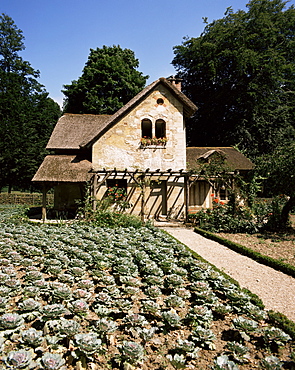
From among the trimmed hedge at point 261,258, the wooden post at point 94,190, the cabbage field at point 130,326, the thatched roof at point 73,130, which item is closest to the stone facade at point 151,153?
the wooden post at point 94,190

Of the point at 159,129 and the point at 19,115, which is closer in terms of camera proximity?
the point at 159,129

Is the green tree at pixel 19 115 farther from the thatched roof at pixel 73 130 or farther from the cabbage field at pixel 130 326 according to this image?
the cabbage field at pixel 130 326

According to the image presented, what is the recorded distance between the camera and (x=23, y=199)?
26.6 meters

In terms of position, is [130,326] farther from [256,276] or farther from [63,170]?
[63,170]

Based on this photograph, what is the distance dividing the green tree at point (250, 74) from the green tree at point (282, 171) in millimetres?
12478

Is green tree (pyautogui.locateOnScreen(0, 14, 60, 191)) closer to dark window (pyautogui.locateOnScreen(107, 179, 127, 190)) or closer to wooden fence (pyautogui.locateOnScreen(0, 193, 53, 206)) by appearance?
wooden fence (pyautogui.locateOnScreen(0, 193, 53, 206))

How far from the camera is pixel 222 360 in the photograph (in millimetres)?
2891

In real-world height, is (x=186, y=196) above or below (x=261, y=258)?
above

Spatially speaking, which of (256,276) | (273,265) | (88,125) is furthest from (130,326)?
(88,125)

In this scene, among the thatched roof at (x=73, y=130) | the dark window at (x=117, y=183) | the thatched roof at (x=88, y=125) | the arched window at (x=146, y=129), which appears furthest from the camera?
the thatched roof at (x=73, y=130)

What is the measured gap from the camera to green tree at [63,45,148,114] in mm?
27812

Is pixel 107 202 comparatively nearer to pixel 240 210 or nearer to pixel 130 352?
pixel 240 210

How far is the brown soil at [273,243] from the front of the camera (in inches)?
331

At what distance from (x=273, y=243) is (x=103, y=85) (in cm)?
2432
